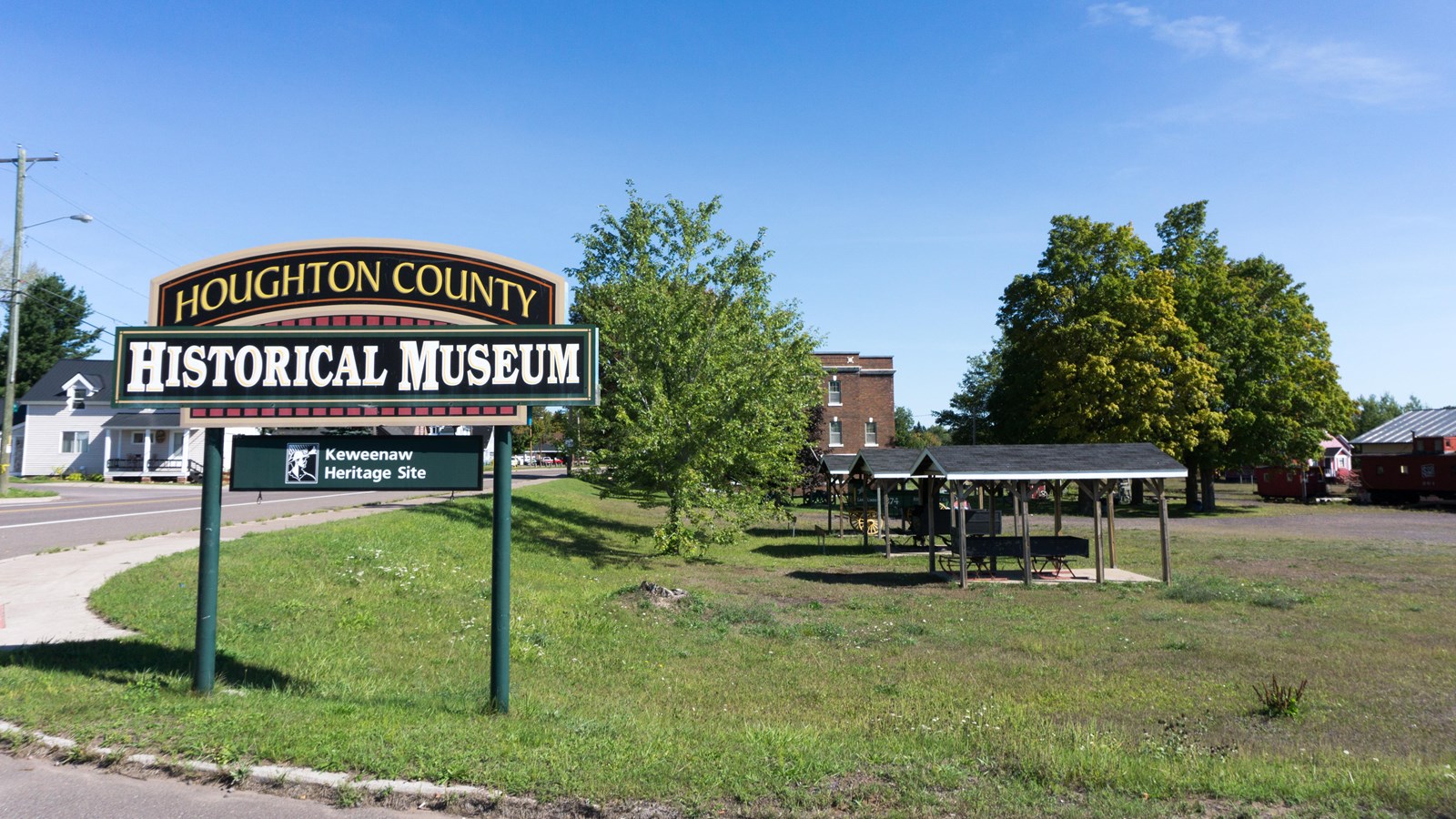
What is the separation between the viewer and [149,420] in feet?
165

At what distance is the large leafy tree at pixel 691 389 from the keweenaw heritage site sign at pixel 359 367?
16.3 metres

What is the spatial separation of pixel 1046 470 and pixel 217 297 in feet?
58.8

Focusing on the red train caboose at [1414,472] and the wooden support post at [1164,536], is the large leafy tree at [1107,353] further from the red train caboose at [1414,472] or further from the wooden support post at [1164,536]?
the wooden support post at [1164,536]

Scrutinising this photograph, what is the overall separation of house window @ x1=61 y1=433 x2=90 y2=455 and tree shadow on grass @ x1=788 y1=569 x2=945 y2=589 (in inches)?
1996

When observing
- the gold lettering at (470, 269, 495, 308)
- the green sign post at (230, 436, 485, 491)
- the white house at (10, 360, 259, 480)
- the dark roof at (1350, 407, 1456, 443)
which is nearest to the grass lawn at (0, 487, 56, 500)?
the white house at (10, 360, 259, 480)

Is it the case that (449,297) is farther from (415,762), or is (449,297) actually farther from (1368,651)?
(1368,651)

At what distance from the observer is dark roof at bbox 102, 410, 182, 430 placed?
50000mm

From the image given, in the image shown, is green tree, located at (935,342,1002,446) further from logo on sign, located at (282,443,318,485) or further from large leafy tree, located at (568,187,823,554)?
logo on sign, located at (282,443,318,485)

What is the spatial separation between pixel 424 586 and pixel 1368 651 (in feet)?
49.0

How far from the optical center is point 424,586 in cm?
1573

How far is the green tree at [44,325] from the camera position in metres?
67.7

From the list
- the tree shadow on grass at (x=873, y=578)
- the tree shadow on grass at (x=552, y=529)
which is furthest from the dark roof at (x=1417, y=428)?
the tree shadow on grass at (x=552, y=529)

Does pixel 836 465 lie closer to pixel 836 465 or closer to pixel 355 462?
pixel 836 465

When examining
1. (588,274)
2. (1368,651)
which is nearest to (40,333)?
(588,274)
